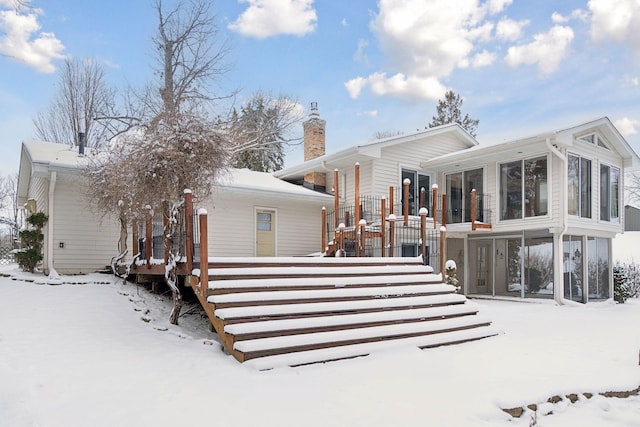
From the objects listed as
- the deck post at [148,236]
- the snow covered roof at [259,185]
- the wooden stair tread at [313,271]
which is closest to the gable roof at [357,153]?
the snow covered roof at [259,185]

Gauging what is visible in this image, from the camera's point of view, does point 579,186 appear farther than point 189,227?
Yes

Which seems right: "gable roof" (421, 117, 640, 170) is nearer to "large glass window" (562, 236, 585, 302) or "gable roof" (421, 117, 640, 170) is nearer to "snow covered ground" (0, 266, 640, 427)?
"large glass window" (562, 236, 585, 302)

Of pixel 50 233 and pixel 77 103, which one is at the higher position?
pixel 77 103

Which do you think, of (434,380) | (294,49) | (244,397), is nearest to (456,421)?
(434,380)

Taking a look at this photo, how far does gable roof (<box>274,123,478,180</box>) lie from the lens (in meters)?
12.9

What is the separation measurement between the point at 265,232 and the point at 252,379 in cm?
871

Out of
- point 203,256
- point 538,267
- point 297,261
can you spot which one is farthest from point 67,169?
point 538,267

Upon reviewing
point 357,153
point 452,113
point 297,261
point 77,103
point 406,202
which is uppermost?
point 452,113

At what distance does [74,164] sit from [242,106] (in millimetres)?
14470

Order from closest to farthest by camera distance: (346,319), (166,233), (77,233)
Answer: (346,319) → (166,233) → (77,233)

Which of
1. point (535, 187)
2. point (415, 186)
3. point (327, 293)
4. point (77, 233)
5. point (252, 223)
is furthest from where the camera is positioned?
point (415, 186)

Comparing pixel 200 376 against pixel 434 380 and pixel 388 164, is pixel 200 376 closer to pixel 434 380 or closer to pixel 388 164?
pixel 434 380

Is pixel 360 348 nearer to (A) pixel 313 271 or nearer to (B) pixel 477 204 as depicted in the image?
(A) pixel 313 271

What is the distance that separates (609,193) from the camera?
13938 millimetres
